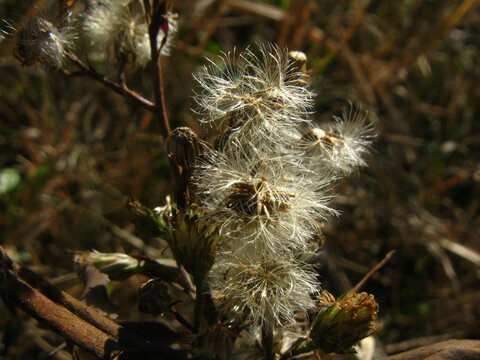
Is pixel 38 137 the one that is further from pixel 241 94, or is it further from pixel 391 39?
pixel 391 39

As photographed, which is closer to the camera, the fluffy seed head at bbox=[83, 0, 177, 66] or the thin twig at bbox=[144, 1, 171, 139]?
the thin twig at bbox=[144, 1, 171, 139]

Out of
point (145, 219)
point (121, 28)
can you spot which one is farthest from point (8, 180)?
point (145, 219)

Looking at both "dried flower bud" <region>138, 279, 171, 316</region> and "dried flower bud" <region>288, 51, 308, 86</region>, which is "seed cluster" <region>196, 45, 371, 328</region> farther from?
"dried flower bud" <region>138, 279, 171, 316</region>

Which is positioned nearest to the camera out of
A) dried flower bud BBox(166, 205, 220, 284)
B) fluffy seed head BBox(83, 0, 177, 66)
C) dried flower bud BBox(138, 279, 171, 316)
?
dried flower bud BBox(166, 205, 220, 284)

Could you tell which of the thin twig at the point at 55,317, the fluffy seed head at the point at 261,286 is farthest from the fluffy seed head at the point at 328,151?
the thin twig at the point at 55,317

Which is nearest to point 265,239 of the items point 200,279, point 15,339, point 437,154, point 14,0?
point 200,279

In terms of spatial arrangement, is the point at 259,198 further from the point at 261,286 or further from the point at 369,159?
the point at 369,159

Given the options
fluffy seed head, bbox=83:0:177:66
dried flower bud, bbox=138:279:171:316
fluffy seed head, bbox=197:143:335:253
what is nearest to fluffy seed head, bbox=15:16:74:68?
fluffy seed head, bbox=83:0:177:66
